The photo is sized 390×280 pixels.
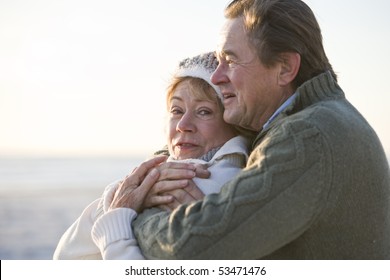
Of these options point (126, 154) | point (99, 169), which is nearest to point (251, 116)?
point (99, 169)

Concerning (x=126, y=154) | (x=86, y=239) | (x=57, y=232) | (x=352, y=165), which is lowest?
(x=126, y=154)

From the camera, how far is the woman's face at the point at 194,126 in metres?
3.67

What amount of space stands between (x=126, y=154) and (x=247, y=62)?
2994 centimetres

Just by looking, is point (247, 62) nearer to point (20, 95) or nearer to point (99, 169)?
point (20, 95)

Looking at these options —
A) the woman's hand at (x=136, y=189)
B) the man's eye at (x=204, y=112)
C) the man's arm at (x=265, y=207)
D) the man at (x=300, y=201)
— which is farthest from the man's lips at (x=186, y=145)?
the man's arm at (x=265, y=207)

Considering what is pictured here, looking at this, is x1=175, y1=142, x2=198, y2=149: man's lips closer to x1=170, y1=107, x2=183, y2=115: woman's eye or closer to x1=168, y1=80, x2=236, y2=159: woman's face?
x1=168, y1=80, x2=236, y2=159: woman's face

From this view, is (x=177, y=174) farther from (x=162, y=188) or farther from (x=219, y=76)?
(x=219, y=76)

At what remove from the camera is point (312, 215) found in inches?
106

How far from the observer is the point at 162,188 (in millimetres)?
3277

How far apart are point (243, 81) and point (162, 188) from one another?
693mm

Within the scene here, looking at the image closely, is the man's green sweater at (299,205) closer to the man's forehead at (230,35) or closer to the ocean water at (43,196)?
the man's forehead at (230,35)

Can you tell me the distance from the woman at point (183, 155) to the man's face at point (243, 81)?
105mm

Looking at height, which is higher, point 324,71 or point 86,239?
point 324,71

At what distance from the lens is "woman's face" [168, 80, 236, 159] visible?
3666 millimetres
